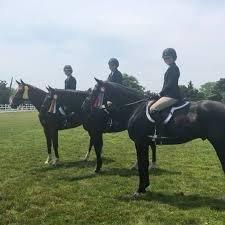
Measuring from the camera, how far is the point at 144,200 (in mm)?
9750

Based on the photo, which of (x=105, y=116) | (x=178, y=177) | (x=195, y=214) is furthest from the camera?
(x=105, y=116)

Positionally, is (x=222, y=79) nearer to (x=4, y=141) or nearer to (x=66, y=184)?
(x=4, y=141)

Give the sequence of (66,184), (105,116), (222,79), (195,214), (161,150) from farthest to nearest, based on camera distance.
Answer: (222,79) → (161,150) → (105,116) → (66,184) → (195,214)

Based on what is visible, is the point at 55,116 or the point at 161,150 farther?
the point at 161,150

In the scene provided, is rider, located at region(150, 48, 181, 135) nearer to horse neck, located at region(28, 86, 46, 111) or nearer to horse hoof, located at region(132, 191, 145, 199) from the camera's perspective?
horse hoof, located at region(132, 191, 145, 199)

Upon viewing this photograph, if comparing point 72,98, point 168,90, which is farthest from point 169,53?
point 72,98

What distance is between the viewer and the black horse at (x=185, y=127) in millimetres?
9328

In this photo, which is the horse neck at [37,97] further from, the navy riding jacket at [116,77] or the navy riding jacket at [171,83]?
the navy riding jacket at [171,83]

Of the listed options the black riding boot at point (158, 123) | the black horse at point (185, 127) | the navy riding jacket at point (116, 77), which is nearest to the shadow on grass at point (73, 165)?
the navy riding jacket at point (116, 77)

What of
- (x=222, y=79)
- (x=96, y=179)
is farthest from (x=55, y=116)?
(x=222, y=79)

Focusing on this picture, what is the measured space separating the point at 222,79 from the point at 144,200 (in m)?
86.7

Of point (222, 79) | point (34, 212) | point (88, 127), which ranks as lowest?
point (34, 212)

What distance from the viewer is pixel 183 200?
975 centimetres

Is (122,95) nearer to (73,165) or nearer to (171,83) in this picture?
(171,83)
